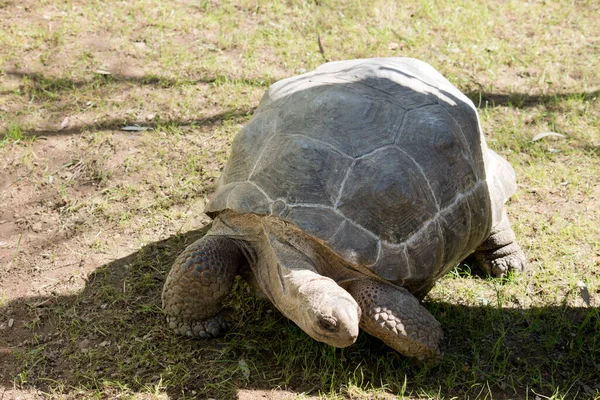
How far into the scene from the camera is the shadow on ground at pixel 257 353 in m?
3.55

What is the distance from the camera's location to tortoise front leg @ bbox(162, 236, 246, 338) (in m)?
3.60

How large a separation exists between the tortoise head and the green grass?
1.44 feet

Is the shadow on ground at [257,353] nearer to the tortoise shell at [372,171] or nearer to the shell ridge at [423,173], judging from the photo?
the tortoise shell at [372,171]

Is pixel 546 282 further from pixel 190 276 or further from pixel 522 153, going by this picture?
pixel 190 276

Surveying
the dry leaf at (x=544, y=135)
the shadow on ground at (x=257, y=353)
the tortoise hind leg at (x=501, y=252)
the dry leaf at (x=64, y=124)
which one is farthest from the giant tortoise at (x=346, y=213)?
the dry leaf at (x=64, y=124)

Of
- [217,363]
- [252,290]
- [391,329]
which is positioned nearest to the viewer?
[391,329]

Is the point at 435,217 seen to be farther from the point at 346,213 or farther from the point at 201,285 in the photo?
the point at 201,285

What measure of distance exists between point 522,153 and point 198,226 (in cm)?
272

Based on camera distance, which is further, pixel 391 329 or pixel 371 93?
pixel 371 93

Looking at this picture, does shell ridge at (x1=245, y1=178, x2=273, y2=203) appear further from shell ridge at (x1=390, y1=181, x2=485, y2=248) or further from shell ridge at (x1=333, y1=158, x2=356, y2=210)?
shell ridge at (x1=390, y1=181, x2=485, y2=248)

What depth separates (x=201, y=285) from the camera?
142 inches

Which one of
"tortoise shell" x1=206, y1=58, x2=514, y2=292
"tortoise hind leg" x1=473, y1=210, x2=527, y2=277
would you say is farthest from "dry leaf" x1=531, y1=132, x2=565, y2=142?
"tortoise shell" x1=206, y1=58, x2=514, y2=292

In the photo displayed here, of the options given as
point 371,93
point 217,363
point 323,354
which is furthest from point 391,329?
point 371,93

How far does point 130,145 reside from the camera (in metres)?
5.30
